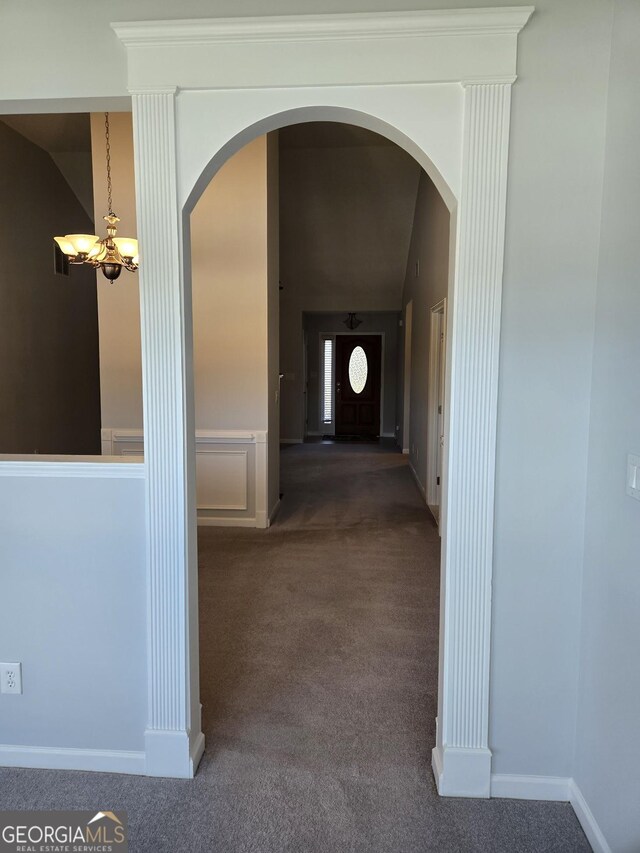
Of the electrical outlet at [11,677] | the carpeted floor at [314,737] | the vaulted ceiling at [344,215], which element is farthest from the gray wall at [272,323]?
the electrical outlet at [11,677]

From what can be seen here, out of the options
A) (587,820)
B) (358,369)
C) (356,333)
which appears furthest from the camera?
(358,369)

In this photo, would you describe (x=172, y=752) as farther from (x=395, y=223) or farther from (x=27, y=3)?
(x=395, y=223)

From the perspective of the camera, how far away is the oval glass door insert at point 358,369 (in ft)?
36.0

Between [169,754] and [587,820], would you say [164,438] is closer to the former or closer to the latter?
[169,754]

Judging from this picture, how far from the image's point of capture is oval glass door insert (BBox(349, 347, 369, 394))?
1097 centimetres

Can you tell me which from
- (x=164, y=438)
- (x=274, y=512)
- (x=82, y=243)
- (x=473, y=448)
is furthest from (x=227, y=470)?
(x=473, y=448)

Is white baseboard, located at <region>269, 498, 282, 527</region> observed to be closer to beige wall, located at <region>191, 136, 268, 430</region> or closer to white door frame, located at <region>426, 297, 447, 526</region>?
beige wall, located at <region>191, 136, 268, 430</region>

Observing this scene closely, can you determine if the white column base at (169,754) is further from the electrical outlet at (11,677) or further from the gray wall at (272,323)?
the gray wall at (272,323)

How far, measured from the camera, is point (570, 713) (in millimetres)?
1896

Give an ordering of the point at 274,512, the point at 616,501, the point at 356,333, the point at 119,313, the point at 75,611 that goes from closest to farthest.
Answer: the point at 616,501 < the point at 75,611 < the point at 119,313 < the point at 274,512 < the point at 356,333

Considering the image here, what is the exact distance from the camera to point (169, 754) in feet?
6.48

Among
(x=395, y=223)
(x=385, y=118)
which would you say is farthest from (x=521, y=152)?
(x=395, y=223)

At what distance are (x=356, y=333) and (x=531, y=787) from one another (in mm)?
9472

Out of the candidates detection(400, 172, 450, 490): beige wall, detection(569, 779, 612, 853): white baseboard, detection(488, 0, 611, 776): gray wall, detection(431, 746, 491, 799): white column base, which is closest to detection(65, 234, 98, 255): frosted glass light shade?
detection(400, 172, 450, 490): beige wall
